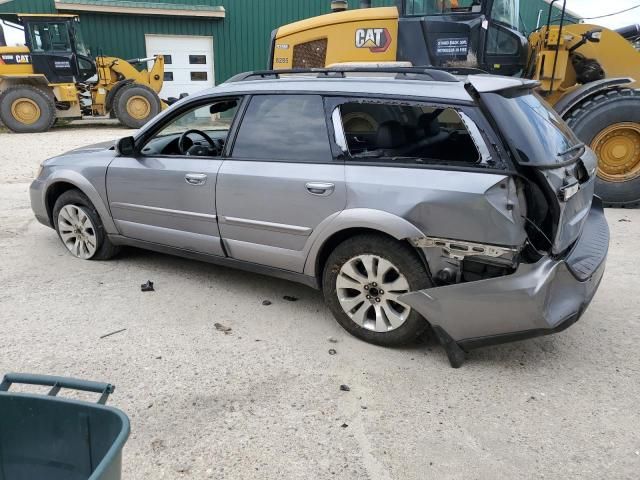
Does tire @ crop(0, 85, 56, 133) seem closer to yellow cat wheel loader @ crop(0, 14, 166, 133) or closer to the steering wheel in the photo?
yellow cat wheel loader @ crop(0, 14, 166, 133)

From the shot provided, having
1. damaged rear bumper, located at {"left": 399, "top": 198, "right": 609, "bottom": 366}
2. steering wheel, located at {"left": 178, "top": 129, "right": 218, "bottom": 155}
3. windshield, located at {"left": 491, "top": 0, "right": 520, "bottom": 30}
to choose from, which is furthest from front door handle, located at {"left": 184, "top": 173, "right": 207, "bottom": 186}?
windshield, located at {"left": 491, "top": 0, "right": 520, "bottom": 30}

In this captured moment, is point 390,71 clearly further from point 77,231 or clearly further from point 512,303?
point 77,231

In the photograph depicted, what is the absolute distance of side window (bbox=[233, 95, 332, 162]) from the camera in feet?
11.3

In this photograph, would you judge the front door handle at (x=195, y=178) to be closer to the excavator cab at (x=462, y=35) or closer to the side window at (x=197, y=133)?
the side window at (x=197, y=133)

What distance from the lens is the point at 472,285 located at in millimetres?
2893

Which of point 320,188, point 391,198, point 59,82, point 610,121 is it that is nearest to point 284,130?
point 320,188

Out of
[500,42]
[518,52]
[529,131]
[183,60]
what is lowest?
[183,60]

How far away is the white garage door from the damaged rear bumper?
16.7m

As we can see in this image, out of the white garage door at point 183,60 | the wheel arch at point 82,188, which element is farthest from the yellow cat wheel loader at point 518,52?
the white garage door at point 183,60

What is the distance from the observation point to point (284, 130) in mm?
3592

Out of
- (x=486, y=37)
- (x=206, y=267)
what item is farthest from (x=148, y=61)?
(x=206, y=267)

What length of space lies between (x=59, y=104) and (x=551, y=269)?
1579cm

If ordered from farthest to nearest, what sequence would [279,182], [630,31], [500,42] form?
[630,31]
[500,42]
[279,182]

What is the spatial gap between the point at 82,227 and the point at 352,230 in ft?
9.15
